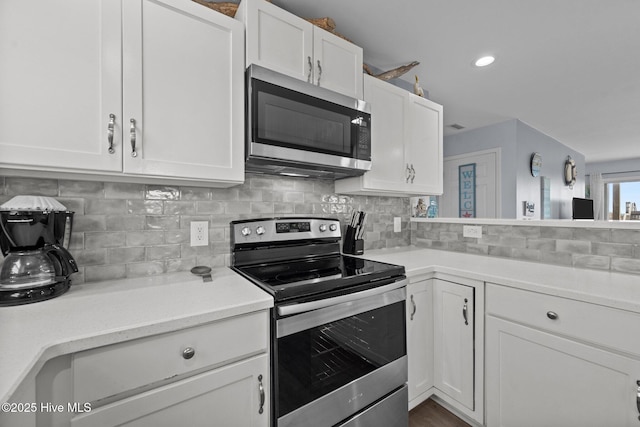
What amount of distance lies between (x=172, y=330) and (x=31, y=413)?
32 cm

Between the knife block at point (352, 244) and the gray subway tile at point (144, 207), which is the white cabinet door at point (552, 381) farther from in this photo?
the gray subway tile at point (144, 207)

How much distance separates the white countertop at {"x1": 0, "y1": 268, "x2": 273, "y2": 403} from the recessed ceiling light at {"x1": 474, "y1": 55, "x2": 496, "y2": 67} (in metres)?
2.67

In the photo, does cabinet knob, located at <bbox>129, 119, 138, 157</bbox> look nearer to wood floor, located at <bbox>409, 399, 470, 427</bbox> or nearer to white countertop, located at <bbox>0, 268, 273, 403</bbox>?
white countertop, located at <bbox>0, 268, 273, 403</bbox>

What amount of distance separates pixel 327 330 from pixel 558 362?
1011mm

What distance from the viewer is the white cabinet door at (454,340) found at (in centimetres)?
151

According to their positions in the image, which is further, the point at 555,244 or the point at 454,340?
the point at 555,244

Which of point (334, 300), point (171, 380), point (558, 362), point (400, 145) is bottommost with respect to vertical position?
point (558, 362)

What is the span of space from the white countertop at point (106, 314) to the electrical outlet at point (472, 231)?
1737mm

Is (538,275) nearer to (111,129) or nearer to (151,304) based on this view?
(151,304)

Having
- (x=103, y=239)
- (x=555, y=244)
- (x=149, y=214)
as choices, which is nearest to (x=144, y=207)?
(x=149, y=214)

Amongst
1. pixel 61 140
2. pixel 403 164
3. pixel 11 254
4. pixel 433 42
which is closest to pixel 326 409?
pixel 11 254

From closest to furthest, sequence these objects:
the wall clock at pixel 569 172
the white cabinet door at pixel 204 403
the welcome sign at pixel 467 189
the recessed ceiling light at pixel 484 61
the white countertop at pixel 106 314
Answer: the white countertop at pixel 106 314
the white cabinet door at pixel 204 403
the recessed ceiling light at pixel 484 61
the welcome sign at pixel 467 189
the wall clock at pixel 569 172

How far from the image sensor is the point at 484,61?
2453mm

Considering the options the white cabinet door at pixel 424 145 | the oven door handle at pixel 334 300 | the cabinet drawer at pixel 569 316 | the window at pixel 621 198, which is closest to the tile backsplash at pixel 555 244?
the white cabinet door at pixel 424 145
